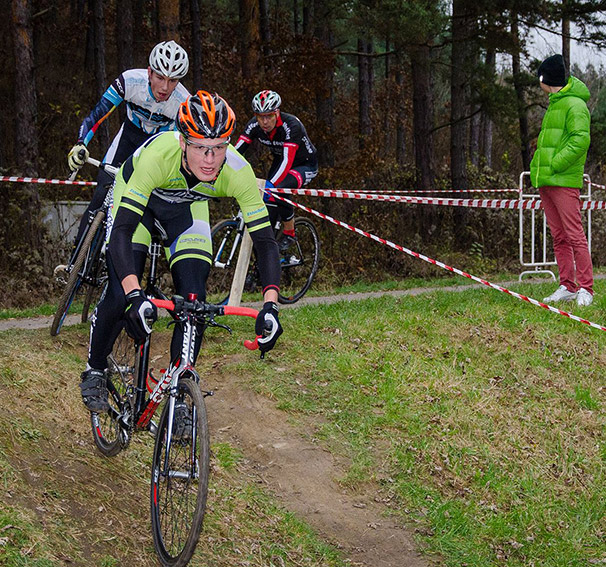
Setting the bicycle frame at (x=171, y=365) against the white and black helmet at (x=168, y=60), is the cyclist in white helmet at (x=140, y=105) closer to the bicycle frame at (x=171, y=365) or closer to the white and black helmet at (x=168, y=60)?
the white and black helmet at (x=168, y=60)

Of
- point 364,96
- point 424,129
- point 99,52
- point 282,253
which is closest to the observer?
point 282,253

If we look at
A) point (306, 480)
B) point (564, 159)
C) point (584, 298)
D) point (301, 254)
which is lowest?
point (306, 480)

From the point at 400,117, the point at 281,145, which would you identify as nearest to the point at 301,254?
the point at 281,145

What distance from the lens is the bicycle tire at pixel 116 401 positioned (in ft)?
16.0

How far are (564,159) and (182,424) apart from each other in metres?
6.52

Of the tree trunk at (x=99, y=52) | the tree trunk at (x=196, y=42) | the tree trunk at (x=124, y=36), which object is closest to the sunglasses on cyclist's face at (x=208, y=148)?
the tree trunk at (x=124, y=36)

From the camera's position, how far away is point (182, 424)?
397 cm

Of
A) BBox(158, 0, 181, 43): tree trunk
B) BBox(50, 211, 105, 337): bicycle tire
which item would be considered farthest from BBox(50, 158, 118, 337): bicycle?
BBox(158, 0, 181, 43): tree trunk

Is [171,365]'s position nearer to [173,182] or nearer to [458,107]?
[173,182]

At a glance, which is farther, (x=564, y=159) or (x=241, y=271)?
(x=564, y=159)

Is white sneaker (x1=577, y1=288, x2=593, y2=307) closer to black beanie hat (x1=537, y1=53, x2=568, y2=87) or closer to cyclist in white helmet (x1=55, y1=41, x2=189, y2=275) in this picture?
black beanie hat (x1=537, y1=53, x2=568, y2=87)

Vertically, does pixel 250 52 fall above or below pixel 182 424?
above

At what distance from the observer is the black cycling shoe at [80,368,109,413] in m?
5.01

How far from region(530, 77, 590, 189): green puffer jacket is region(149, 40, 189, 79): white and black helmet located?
4598 millimetres
